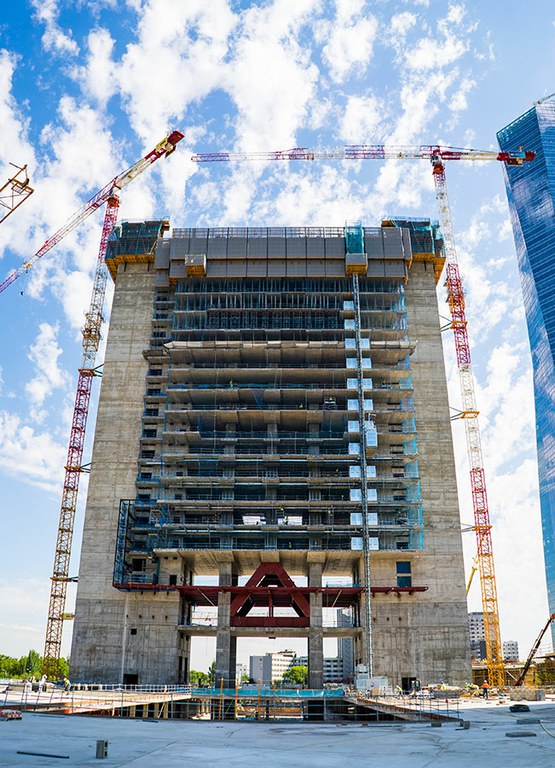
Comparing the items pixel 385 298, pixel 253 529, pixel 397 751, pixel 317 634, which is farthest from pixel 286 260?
pixel 397 751

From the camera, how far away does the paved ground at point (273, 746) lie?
693 inches

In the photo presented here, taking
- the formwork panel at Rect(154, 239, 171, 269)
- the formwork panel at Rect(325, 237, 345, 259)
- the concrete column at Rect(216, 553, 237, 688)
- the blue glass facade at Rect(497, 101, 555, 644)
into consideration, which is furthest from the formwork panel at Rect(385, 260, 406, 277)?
the blue glass facade at Rect(497, 101, 555, 644)

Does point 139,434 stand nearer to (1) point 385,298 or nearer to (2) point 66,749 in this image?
(1) point 385,298

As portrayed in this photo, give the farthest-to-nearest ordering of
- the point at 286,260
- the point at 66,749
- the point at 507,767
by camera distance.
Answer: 1. the point at 286,260
2. the point at 66,749
3. the point at 507,767

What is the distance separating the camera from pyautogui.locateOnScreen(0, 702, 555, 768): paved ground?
17.6 meters

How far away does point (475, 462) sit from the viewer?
356 feet

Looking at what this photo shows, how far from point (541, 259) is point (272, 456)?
119436mm

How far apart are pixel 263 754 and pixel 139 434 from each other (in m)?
78.6

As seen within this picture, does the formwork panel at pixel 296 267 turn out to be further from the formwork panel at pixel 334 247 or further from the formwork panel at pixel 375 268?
the formwork panel at pixel 375 268

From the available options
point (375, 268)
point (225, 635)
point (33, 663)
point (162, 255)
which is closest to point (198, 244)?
point (162, 255)

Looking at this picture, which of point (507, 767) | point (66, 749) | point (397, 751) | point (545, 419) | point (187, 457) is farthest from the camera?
point (545, 419)

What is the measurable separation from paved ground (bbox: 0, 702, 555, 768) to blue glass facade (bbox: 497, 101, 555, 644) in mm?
158272

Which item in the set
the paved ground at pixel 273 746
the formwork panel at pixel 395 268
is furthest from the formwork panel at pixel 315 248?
the paved ground at pixel 273 746

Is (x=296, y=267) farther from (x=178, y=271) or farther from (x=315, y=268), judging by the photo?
(x=178, y=271)
